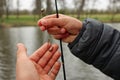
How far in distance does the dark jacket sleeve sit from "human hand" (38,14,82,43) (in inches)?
3.0

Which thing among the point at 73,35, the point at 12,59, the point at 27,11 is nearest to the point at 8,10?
the point at 27,11

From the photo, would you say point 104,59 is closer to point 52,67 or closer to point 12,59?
point 52,67

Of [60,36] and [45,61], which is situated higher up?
[60,36]

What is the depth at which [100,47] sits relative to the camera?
1.90 meters

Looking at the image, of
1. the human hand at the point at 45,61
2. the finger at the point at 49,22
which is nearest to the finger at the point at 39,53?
the human hand at the point at 45,61

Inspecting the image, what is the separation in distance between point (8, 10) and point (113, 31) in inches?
2032

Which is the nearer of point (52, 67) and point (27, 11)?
point (52, 67)

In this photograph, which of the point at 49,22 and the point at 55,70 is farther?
the point at 55,70

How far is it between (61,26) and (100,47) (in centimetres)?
20

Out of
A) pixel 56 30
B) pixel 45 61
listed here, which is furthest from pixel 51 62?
pixel 56 30

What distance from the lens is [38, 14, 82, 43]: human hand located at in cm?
190

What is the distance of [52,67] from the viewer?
6.58ft

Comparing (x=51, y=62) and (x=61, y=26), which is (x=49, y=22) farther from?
(x=51, y=62)

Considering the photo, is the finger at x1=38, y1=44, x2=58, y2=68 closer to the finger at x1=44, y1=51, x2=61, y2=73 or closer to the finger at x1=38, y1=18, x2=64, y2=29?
the finger at x1=44, y1=51, x2=61, y2=73
